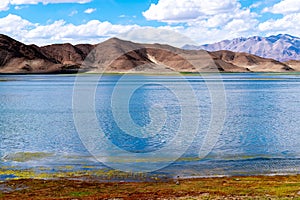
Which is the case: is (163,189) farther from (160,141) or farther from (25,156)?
(160,141)

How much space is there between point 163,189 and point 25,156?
13.1 m

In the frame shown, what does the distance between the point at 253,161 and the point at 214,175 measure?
5.12 metres

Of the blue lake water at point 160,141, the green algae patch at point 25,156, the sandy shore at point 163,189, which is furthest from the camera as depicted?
the green algae patch at point 25,156

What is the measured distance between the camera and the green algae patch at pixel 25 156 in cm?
2916

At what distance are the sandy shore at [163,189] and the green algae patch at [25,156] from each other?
6130 mm

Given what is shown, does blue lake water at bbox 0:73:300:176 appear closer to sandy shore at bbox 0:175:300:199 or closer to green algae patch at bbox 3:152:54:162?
green algae patch at bbox 3:152:54:162

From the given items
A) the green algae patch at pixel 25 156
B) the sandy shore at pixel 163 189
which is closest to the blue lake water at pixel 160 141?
the green algae patch at pixel 25 156

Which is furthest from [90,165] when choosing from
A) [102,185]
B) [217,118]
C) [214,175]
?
[217,118]

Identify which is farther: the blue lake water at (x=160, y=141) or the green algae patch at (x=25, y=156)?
the green algae patch at (x=25, y=156)

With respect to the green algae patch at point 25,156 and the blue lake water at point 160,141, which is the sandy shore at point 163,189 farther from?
the green algae patch at point 25,156

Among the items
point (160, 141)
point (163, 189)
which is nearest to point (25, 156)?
point (160, 141)

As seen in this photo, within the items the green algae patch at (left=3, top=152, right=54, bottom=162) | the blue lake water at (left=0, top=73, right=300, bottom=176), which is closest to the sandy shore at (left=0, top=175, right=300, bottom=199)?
the blue lake water at (left=0, top=73, right=300, bottom=176)

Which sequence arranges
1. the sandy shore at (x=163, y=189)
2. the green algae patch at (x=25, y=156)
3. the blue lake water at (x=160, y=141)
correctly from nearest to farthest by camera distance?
1. the sandy shore at (x=163, y=189)
2. the blue lake water at (x=160, y=141)
3. the green algae patch at (x=25, y=156)

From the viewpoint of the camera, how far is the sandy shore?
62.1ft
